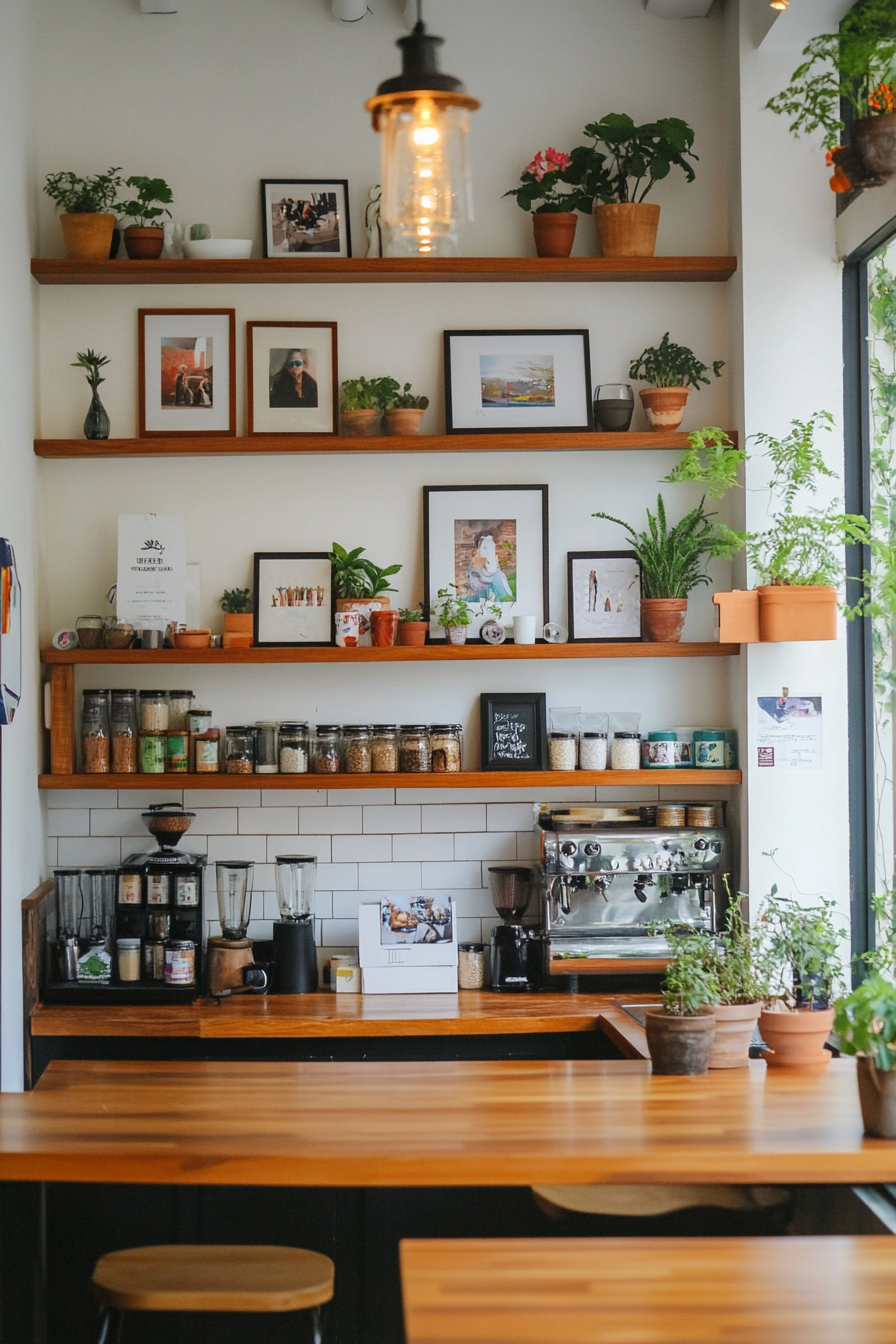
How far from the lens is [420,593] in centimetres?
452

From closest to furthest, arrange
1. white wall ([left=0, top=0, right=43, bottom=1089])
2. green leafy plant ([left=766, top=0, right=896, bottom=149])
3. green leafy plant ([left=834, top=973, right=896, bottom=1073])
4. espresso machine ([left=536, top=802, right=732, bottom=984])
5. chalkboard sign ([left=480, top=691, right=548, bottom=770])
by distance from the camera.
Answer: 1. green leafy plant ([left=834, top=973, right=896, bottom=1073])
2. green leafy plant ([left=766, top=0, right=896, bottom=149])
3. white wall ([left=0, top=0, right=43, bottom=1089])
4. espresso machine ([left=536, top=802, right=732, bottom=984])
5. chalkboard sign ([left=480, top=691, right=548, bottom=770])

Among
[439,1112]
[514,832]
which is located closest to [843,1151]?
[439,1112]

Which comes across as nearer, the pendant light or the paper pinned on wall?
the pendant light

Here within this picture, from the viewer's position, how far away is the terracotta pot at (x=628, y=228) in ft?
14.3

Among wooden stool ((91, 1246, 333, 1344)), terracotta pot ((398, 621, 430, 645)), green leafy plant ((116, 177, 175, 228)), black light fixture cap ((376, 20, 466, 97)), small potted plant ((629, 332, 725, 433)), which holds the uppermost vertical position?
green leafy plant ((116, 177, 175, 228))

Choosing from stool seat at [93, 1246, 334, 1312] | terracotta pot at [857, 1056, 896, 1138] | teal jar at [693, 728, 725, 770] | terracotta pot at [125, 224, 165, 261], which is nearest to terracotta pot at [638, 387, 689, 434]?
teal jar at [693, 728, 725, 770]

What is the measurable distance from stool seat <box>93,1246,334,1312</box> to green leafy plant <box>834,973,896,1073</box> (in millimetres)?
1060

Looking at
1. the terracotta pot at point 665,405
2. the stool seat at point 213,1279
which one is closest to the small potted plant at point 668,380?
the terracotta pot at point 665,405

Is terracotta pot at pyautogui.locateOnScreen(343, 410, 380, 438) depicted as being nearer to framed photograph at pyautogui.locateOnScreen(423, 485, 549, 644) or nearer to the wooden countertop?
framed photograph at pyautogui.locateOnScreen(423, 485, 549, 644)

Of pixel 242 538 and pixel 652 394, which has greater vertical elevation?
pixel 652 394

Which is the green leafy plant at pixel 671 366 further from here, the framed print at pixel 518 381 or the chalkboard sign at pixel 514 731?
the chalkboard sign at pixel 514 731

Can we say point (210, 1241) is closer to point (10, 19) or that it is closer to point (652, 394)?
point (652, 394)

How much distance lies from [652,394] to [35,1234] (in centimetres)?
303

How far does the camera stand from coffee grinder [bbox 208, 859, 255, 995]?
4219mm
